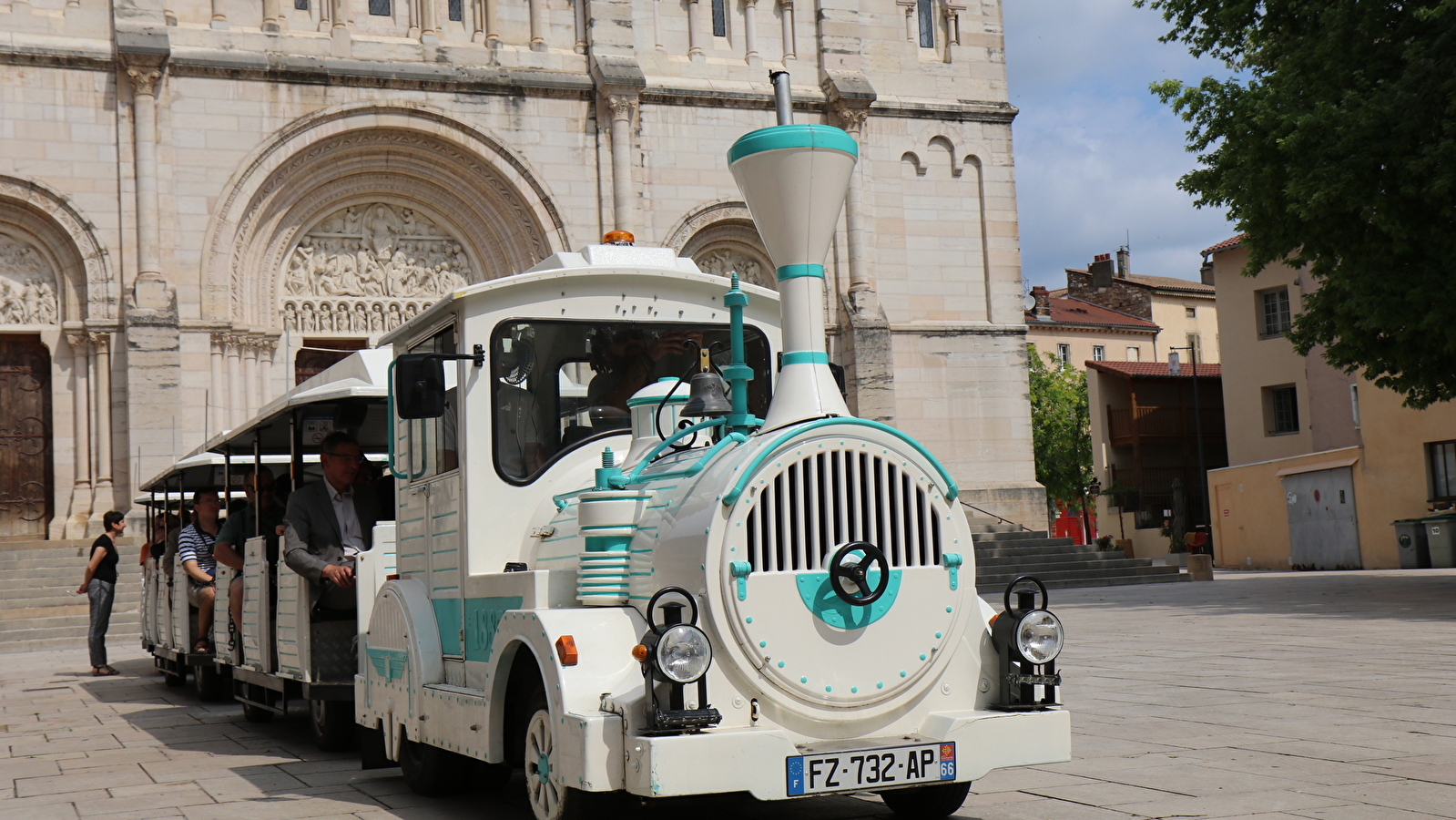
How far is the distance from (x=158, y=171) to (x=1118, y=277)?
51.4 m

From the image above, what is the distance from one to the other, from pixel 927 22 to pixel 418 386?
24.1 meters

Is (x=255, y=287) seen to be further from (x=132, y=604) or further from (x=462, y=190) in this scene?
(x=132, y=604)

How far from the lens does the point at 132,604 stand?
19781mm

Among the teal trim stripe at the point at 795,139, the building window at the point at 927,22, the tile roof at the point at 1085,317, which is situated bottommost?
the teal trim stripe at the point at 795,139

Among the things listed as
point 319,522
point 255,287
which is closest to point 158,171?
point 255,287

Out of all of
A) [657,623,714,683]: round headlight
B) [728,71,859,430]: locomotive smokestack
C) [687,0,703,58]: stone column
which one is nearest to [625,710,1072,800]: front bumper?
[657,623,714,683]: round headlight

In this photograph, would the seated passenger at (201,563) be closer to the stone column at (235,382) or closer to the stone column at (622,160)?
the stone column at (235,382)

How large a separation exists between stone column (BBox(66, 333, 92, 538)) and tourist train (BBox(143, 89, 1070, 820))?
1612 cm

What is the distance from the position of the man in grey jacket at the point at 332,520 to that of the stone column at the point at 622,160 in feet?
52.2

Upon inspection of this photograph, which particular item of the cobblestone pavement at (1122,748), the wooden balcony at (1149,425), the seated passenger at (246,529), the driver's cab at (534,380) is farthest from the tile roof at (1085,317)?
the driver's cab at (534,380)

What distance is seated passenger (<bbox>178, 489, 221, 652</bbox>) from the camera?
40.1 feet

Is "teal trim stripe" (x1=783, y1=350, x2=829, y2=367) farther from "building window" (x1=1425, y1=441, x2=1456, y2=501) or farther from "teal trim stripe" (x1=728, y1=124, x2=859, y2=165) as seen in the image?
"building window" (x1=1425, y1=441, x2=1456, y2=501)

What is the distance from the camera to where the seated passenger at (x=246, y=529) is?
10.7 meters

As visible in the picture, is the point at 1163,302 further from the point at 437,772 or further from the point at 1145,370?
the point at 437,772
